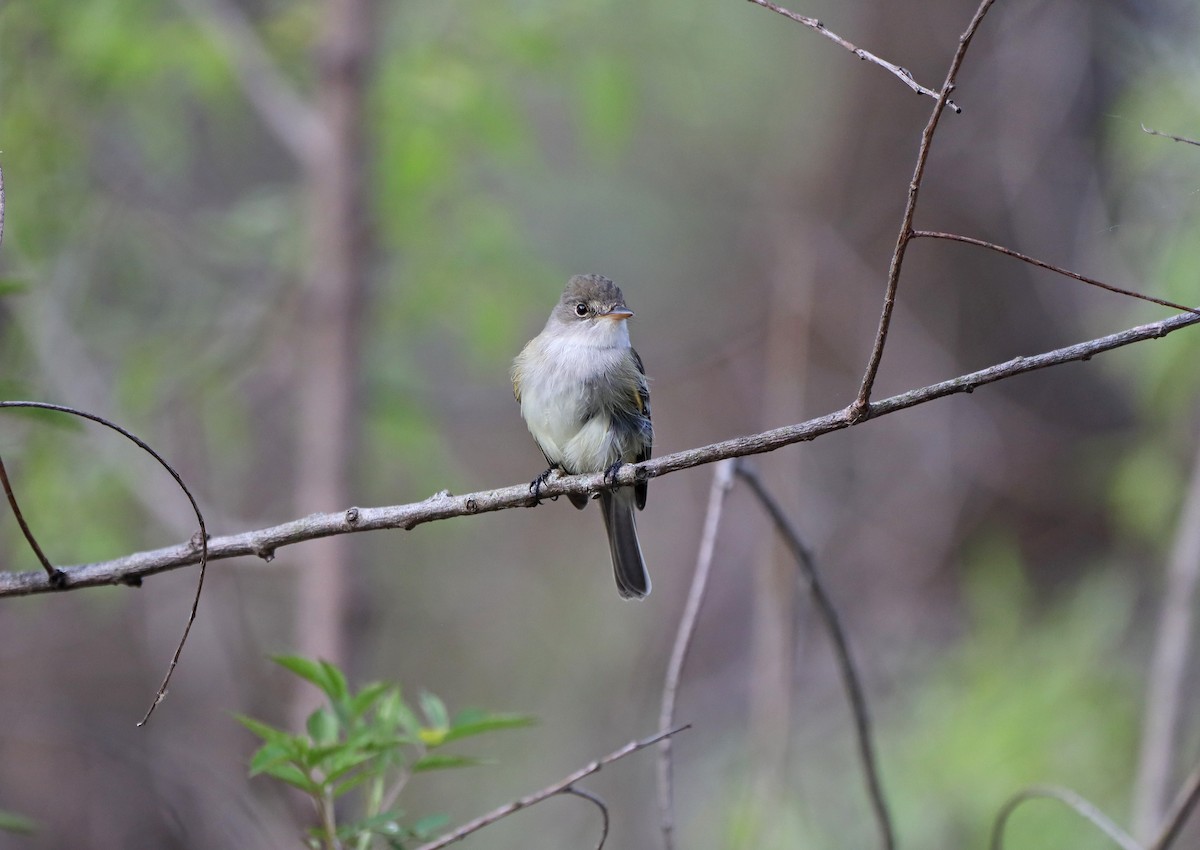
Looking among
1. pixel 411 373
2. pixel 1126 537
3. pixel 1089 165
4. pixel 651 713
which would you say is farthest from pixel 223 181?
pixel 1126 537

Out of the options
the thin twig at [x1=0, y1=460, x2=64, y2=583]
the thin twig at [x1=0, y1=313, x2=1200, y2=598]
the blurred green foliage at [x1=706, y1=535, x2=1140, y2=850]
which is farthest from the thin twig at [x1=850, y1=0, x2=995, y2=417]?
the blurred green foliage at [x1=706, y1=535, x2=1140, y2=850]

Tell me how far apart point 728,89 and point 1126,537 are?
4.82 meters

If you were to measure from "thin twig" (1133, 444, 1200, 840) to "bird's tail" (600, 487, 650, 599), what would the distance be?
1.79 meters

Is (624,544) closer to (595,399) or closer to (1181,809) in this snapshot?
(595,399)

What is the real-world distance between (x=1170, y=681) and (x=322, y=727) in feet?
9.86

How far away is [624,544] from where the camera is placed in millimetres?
4281

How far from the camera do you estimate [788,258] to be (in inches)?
197

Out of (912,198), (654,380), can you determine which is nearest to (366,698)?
(912,198)

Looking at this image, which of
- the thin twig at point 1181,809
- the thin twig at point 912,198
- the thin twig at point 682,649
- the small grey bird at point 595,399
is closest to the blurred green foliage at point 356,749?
the thin twig at point 682,649

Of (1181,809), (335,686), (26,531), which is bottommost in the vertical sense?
(1181,809)

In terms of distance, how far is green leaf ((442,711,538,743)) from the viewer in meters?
2.21

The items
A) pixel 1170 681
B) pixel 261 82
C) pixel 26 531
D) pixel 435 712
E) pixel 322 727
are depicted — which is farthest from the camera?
pixel 261 82

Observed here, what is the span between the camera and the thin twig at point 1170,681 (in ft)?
12.2

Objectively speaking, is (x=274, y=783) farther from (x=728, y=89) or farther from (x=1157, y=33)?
(x=728, y=89)
